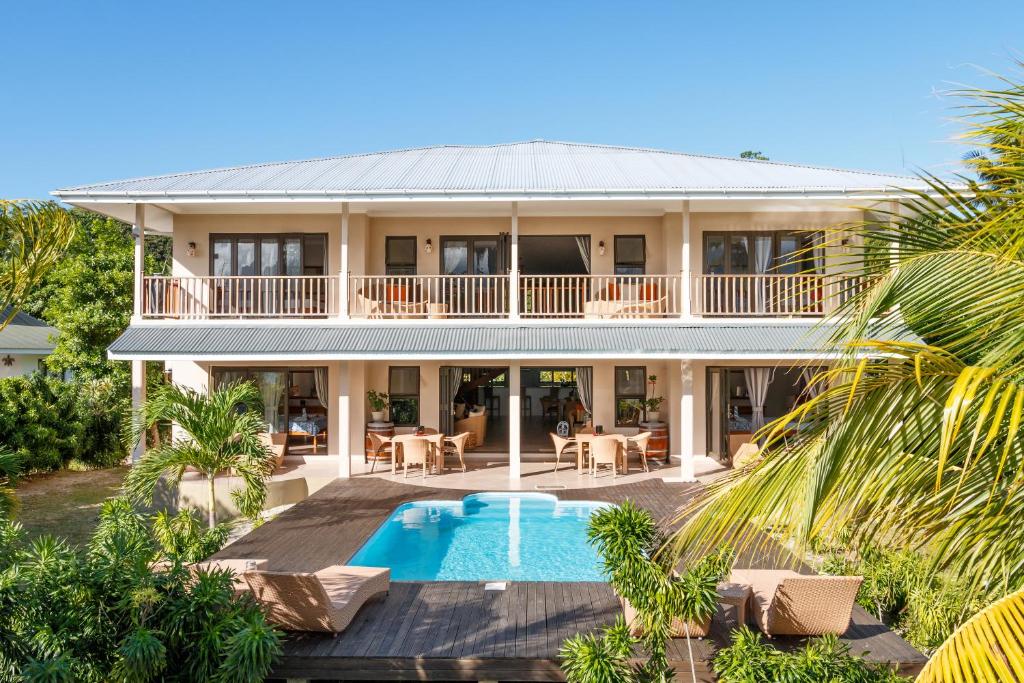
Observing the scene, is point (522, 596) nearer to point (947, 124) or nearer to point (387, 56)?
point (947, 124)

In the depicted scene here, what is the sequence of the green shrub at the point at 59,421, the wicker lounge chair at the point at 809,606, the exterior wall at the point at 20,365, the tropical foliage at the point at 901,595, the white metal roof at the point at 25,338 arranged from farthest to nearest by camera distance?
the exterior wall at the point at 20,365 < the white metal roof at the point at 25,338 < the green shrub at the point at 59,421 < the tropical foliage at the point at 901,595 < the wicker lounge chair at the point at 809,606

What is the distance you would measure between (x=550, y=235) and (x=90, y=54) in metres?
21.5

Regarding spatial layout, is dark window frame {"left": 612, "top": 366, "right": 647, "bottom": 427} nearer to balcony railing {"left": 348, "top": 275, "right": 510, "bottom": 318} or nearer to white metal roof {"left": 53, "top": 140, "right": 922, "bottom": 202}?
balcony railing {"left": 348, "top": 275, "right": 510, "bottom": 318}

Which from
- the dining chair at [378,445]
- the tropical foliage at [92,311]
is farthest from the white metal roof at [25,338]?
the dining chair at [378,445]

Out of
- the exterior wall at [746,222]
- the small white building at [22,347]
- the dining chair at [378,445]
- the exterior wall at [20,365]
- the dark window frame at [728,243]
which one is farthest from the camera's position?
the exterior wall at [20,365]

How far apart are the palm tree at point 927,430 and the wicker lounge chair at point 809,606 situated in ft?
10.7

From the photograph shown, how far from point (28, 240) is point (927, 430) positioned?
767 centimetres

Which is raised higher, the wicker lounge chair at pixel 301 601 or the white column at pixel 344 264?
the white column at pixel 344 264

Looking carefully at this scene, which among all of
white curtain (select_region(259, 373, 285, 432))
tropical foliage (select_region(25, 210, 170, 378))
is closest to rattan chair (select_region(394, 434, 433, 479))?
white curtain (select_region(259, 373, 285, 432))

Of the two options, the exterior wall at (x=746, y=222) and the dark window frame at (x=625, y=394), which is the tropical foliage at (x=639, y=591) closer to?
the dark window frame at (x=625, y=394)

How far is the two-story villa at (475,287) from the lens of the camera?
12.6 m

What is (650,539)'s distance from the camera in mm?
5039

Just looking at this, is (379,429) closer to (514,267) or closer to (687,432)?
(514,267)

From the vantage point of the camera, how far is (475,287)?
601 inches
